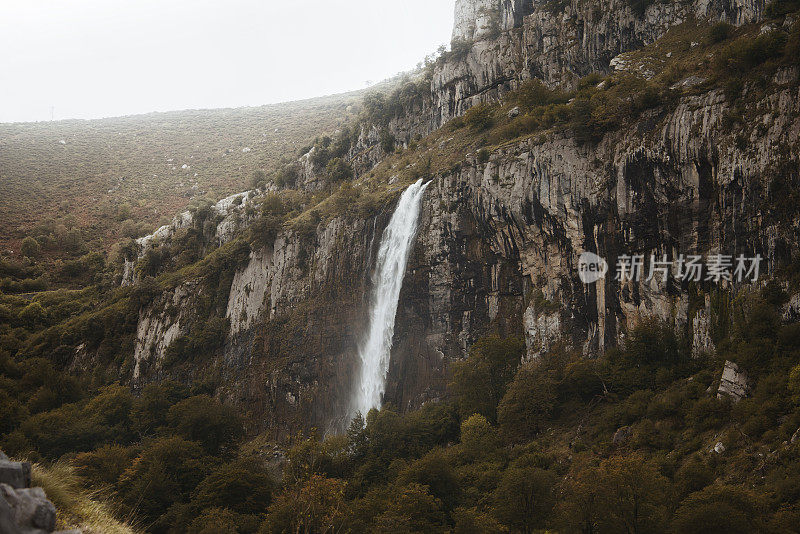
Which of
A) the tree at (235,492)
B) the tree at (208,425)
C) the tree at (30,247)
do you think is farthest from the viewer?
the tree at (30,247)

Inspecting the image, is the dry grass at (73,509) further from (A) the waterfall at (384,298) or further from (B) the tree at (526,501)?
(A) the waterfall at (384,298)

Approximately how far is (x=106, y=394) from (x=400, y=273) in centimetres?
2924

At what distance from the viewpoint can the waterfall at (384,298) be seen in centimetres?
4072

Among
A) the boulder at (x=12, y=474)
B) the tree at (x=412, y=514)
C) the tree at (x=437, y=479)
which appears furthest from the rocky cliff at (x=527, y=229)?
the boulder at (x=12, y=474)

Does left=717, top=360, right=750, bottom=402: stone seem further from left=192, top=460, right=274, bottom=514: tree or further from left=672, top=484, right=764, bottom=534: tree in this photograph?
left=192, top=460, right=274, bottom=514: tree

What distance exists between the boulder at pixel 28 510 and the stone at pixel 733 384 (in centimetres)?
2554

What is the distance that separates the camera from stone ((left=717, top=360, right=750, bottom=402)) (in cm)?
2175

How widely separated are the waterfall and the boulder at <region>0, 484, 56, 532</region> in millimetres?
32710

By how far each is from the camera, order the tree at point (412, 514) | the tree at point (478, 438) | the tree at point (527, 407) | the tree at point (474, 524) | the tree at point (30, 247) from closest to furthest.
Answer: the tree at point (474, 524), the tree at point (412, 514), the tree at point (478, 438), the tree at point (527, 407), the tree at point (30, 247)

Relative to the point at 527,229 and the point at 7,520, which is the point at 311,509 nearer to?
the point at 7,520

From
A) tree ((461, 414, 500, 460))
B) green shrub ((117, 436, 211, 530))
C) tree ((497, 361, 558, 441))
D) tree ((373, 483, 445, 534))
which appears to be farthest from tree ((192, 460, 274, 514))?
tree ((497, 361, 558, 441))

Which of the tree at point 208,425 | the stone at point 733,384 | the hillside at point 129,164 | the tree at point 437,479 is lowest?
the tree at point 208,425

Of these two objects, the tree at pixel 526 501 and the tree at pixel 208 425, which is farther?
the tree at pixel 208 425

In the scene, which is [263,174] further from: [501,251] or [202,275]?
[501,251]
